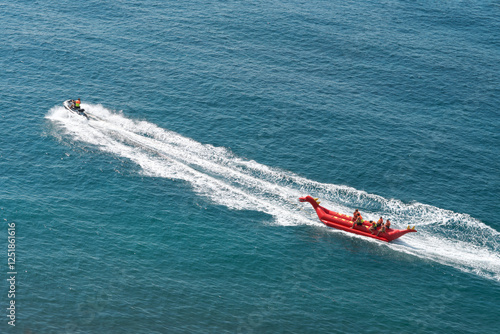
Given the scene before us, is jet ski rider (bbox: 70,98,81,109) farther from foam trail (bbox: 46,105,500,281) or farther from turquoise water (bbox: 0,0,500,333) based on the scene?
foam trail (bbox: 46,105,500,281)

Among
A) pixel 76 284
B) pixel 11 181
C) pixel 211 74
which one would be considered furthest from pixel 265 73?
pixel 76 284

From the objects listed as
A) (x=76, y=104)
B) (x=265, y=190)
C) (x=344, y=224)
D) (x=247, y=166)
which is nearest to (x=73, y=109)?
(x=76, y=104)

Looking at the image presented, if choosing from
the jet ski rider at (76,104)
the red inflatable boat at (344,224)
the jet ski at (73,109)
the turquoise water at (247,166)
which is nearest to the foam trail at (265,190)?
the turquoise water at (247,166)

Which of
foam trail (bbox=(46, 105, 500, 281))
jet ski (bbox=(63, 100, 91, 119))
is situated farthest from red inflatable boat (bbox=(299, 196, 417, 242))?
jet ski (bbox=(63, 100, 91, 119))

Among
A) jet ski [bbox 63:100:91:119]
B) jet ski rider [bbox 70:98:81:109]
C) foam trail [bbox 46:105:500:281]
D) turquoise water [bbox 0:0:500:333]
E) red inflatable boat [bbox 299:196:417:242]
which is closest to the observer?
turquoise water [bbox 0:0:500:333]

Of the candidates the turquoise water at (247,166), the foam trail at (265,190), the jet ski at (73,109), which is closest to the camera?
the turquoise water at (247,166)

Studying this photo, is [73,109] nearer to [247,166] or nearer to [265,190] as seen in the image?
[247,166]

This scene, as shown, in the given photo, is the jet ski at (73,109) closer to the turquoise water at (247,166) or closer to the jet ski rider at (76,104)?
the jet ski rider at (76,104)
